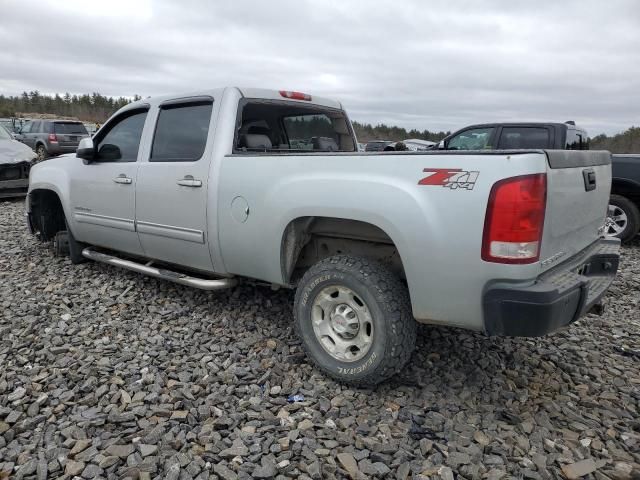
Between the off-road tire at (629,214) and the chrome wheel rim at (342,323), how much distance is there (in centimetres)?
572

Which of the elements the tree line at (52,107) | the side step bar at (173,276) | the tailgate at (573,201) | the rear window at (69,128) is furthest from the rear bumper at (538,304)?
the tree line at (52,107)

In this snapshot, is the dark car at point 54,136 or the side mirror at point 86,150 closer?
the side mirror at point 86,150

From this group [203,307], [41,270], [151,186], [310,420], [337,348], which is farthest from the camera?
[41,270]

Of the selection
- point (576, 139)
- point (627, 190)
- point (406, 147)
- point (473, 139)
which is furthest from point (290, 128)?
point (576, 139)

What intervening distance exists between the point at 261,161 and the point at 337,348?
129 cm

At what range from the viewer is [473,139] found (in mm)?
8953

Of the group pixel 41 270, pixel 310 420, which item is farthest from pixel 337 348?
pixel 41 270

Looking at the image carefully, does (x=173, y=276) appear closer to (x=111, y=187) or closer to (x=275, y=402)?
(x=111, y=187)

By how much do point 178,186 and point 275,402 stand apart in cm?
178

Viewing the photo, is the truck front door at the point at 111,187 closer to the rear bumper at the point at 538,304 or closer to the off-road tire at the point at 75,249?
the off-road tire at the point at 75,249

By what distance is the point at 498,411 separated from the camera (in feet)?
9.00

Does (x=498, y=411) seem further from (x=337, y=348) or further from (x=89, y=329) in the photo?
(x=89, y=329)

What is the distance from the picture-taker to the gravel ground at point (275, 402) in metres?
2.32

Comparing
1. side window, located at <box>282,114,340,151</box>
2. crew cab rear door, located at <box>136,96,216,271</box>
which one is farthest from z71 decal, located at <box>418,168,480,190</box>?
side window, located at <box>282,114,340,151</box>
